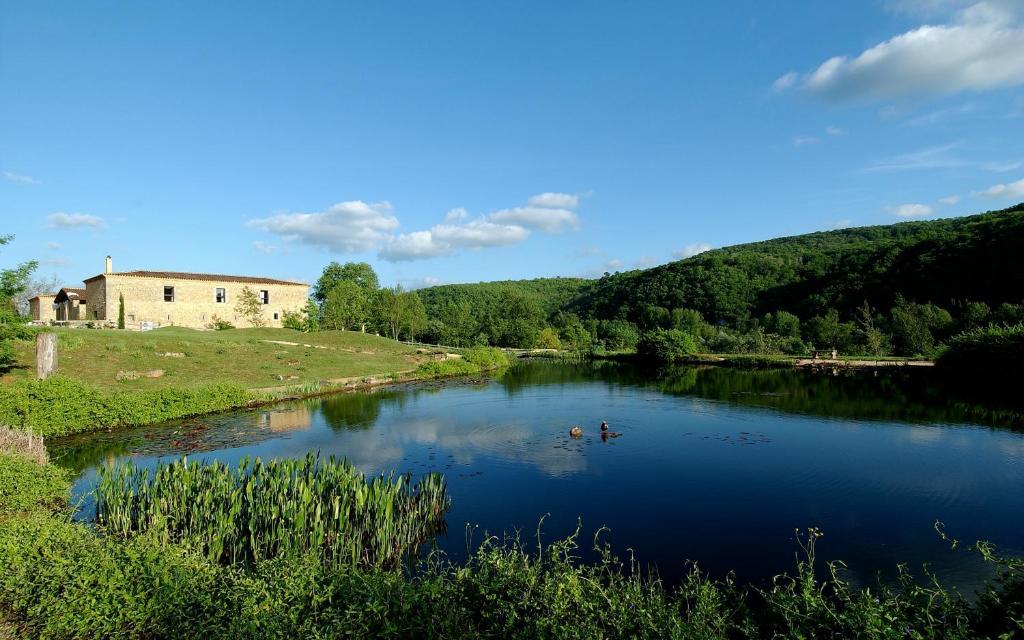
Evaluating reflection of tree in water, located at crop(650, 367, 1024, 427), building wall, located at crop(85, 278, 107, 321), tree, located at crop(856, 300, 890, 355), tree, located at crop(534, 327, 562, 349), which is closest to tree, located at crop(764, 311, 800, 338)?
tree, located at crop(856, 300, 890, 355)

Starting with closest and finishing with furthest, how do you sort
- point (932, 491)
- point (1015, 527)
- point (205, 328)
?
point (1015, 527), point (932, 491), point (205, 328)

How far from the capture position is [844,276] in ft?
222

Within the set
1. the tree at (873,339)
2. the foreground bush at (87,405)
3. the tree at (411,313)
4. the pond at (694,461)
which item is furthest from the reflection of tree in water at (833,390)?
the tree at (411,313)

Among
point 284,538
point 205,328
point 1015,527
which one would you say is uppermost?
point 205,328

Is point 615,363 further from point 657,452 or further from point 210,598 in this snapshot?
point 210,598

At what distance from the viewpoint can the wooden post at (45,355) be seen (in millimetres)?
20375

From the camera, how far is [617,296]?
97250mm

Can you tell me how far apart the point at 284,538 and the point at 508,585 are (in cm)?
397

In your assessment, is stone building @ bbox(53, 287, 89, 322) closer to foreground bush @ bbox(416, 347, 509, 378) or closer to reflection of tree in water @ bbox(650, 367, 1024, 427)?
foreground bush @ bbox(416, 347, 509, 378)

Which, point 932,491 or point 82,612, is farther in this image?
point 932,491

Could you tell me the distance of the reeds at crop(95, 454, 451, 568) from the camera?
27.7 feet

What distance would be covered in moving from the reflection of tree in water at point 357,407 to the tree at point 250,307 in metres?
22.6

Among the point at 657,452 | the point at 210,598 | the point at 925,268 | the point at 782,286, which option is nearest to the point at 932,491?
the point at 657,452

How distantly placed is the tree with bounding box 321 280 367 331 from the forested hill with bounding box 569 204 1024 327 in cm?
4364
